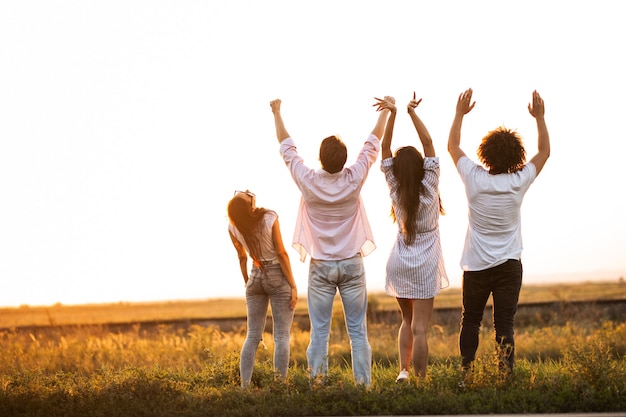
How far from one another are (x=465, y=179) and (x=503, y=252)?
82 centimetres

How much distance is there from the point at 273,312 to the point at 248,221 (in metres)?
0.98

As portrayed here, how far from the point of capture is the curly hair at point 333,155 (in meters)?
8.33

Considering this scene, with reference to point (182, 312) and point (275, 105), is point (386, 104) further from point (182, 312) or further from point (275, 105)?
point (182, 312)

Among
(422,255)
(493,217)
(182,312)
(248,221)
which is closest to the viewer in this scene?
(493,217)

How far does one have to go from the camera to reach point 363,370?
27.2 ft

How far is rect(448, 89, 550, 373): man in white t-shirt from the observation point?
804 centimetres

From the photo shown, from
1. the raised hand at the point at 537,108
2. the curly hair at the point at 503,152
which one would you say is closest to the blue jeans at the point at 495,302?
the curly hair at the point at 503,152

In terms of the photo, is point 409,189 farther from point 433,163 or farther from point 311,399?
point 311,399

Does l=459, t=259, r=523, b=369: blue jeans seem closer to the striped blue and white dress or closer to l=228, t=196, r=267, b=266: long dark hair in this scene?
the striped blue and white dress

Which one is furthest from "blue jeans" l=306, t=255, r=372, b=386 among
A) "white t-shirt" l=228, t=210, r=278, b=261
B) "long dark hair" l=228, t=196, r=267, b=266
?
"long dark hair" l=228, t=196, r=267, b=266

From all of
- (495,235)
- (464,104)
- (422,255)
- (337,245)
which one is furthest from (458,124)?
(337,245)

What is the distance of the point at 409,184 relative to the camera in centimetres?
820

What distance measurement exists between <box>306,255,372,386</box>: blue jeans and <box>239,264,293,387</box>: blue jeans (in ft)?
1.23

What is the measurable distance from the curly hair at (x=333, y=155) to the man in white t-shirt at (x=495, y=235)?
1.17m
